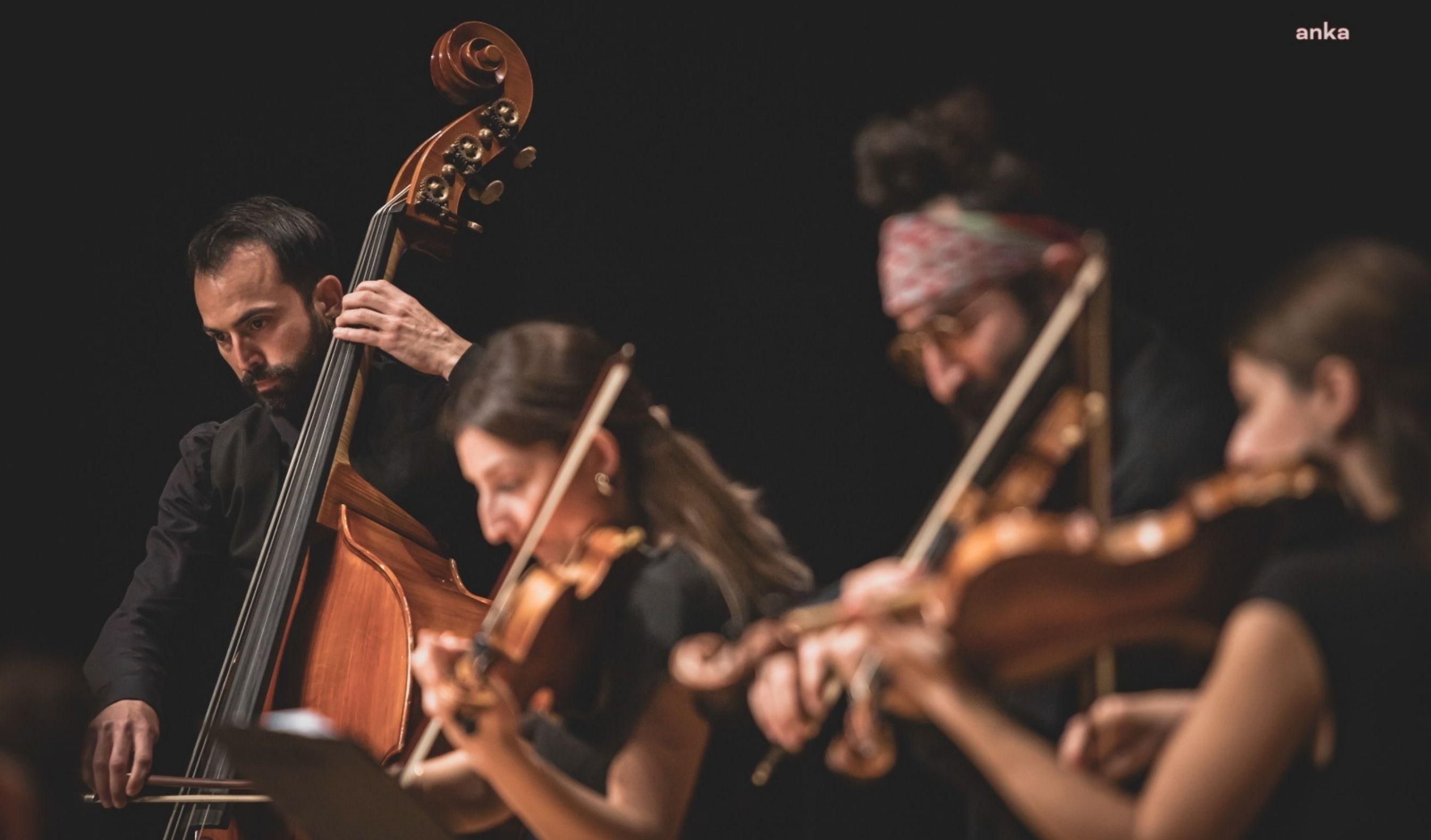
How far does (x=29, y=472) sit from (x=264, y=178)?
75 cm

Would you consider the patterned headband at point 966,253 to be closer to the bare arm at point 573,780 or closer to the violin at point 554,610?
the violin at point 554,610

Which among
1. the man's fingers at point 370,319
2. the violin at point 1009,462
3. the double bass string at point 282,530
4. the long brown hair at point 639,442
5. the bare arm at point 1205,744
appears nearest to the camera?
the bare arm at point 1205,744

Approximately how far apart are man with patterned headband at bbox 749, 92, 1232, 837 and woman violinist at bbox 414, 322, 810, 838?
0.19m

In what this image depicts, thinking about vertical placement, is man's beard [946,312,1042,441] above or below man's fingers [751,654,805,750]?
above

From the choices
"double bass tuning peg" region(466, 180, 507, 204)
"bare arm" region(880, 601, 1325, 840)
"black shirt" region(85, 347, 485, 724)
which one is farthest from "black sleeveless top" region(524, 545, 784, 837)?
"double bass tuning peg" region(466, 180, 507, 204)

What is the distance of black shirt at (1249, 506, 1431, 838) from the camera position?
1.18 metres

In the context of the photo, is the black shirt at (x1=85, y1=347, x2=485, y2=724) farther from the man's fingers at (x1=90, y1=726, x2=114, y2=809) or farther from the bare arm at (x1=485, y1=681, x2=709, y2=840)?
the bare arm at (x1=485, y1=681, x2=709, y2=840)

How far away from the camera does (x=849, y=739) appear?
139 centimetres

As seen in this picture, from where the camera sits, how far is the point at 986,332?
1498 mm

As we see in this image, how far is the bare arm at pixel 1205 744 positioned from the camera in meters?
1.17

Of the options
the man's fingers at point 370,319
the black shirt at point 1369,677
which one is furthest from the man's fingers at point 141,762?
the black shirt at point 1369,677

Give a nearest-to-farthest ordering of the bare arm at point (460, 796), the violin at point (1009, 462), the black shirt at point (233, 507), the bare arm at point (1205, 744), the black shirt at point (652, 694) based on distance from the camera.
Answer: the bare arm at point (1205, 744), the violin at point (1009, 462), the black shirt at point (652, 694), the bare arm at point (460, 796), the black shirt at point (233, 507)

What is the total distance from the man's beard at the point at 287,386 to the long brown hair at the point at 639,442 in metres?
0.79

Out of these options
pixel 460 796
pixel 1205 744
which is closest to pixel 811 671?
pixel 1205 744
